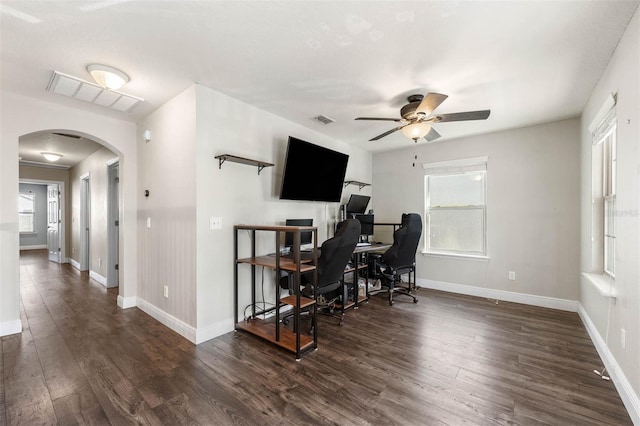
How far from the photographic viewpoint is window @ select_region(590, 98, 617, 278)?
8.16 feet

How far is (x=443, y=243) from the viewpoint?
4609 mm

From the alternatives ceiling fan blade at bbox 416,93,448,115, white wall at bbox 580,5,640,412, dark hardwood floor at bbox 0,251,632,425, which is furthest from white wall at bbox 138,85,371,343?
white wall at bbox 580,5,640,412

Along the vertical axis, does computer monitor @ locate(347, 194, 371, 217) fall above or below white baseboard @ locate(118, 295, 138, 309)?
above

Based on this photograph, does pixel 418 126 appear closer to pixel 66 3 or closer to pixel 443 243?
pixel 443 243

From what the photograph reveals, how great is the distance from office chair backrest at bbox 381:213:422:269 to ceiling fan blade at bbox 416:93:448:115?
159cm

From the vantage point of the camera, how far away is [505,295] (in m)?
3.96

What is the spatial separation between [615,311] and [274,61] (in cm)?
324

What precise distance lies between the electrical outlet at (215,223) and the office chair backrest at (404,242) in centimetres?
225

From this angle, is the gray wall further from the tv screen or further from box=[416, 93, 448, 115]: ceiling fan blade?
box=[416, 93, 448, 115]: ceiling fan blade

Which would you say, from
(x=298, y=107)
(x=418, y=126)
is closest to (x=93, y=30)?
(x=298, y=107)

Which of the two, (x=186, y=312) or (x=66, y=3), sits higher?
(x=66, y=3)

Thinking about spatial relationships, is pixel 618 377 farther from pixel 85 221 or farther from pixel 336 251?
pixel 85 221

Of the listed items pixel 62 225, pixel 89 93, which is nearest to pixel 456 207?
pixel 89 93

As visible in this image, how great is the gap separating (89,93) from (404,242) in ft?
12.9
